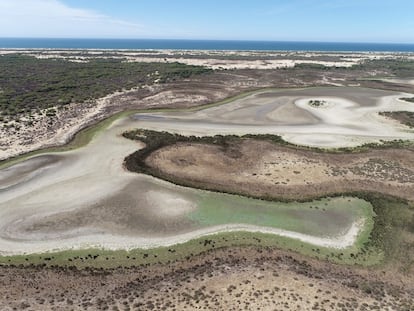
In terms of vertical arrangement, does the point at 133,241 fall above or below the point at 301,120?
below

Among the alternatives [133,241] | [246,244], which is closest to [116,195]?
[133,241]

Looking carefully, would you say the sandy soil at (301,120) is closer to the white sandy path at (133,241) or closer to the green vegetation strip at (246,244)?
the green vegetation strip at (246,244)

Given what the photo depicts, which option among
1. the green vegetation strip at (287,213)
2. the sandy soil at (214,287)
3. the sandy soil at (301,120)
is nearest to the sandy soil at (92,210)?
the green vegetation strip at (287,213)

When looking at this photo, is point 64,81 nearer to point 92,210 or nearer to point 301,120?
point 301,120

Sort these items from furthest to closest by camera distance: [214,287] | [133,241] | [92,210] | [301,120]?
[301,120]
[92,210]
[133,241]
[214,287]

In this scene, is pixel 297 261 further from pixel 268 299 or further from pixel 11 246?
pixel 11 246

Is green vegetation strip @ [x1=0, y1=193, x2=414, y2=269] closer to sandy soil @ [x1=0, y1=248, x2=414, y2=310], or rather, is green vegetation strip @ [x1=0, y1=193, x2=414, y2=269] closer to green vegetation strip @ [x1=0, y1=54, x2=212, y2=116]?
sandy soil @ [x1=0, y1=248, x2=414, y2=310]

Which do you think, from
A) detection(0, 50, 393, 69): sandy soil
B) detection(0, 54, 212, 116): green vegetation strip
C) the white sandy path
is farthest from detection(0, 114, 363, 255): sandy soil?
detection(0, 50, 393, 69): sandy soil

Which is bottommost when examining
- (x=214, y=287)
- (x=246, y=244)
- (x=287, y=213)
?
(x=214, y=287)

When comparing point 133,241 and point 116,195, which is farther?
point 116,195

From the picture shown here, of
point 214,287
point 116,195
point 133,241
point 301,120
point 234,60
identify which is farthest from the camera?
point 234,60
